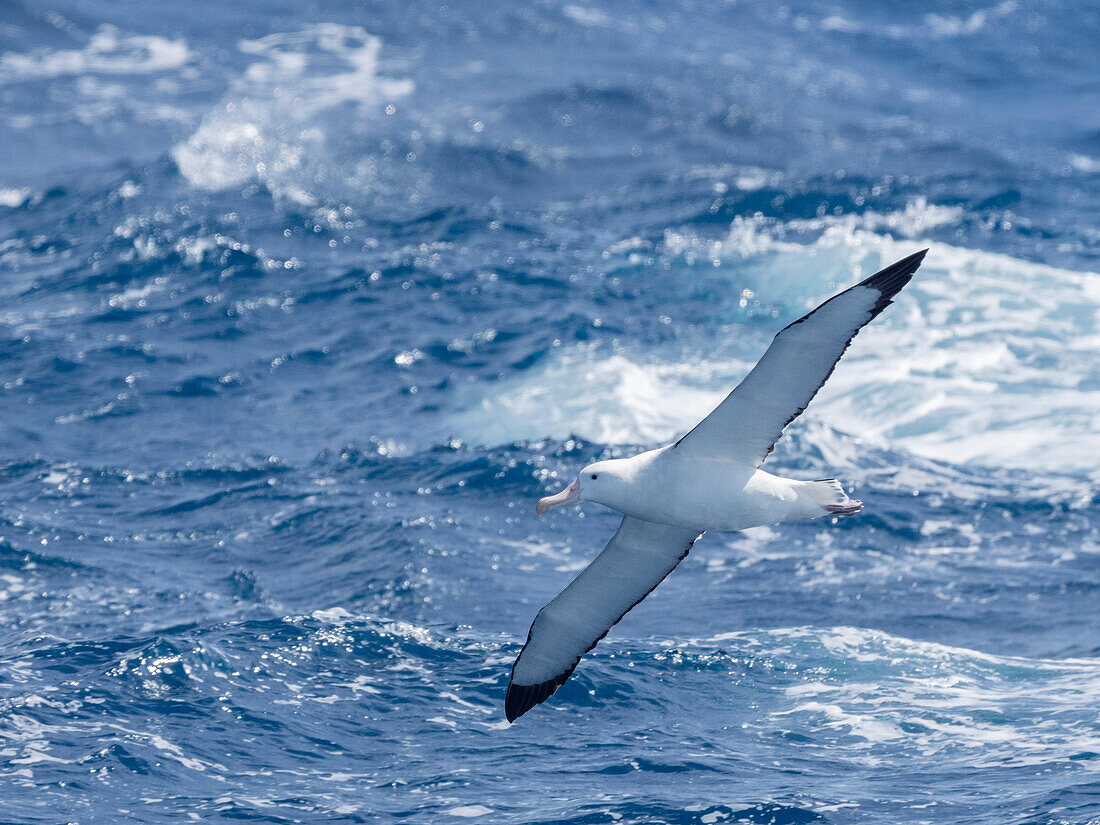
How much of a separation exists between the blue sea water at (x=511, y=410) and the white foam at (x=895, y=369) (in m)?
0.12

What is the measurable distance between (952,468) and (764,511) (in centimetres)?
1305

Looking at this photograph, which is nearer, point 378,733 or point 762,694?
point 378,733

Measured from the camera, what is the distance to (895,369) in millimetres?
27625

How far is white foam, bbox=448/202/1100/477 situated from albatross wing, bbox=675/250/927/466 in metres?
12.0

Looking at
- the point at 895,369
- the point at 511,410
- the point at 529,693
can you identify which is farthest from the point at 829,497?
the point at 895,369

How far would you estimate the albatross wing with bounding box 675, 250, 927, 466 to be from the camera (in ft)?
34.8

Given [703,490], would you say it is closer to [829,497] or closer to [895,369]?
[829,497]

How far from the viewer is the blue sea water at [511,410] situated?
15.5 metres

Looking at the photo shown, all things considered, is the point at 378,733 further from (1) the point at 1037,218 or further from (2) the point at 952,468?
(1) the point at 1037,218

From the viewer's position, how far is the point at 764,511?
1202cm

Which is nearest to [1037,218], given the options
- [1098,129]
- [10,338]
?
[1098,129]

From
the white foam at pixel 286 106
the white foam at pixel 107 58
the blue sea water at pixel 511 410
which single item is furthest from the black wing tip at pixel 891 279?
the white foam at pixel 107 58

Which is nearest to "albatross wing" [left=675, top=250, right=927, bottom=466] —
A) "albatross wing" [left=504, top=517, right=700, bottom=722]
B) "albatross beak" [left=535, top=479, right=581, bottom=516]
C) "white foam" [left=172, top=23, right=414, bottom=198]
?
"albatross beak" [left=535, top=479, right=581, bottom=516]

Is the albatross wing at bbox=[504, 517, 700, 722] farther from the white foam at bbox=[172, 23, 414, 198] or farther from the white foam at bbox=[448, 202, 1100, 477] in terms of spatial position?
the white foam at bbox=[172, 23, 414, 198]
